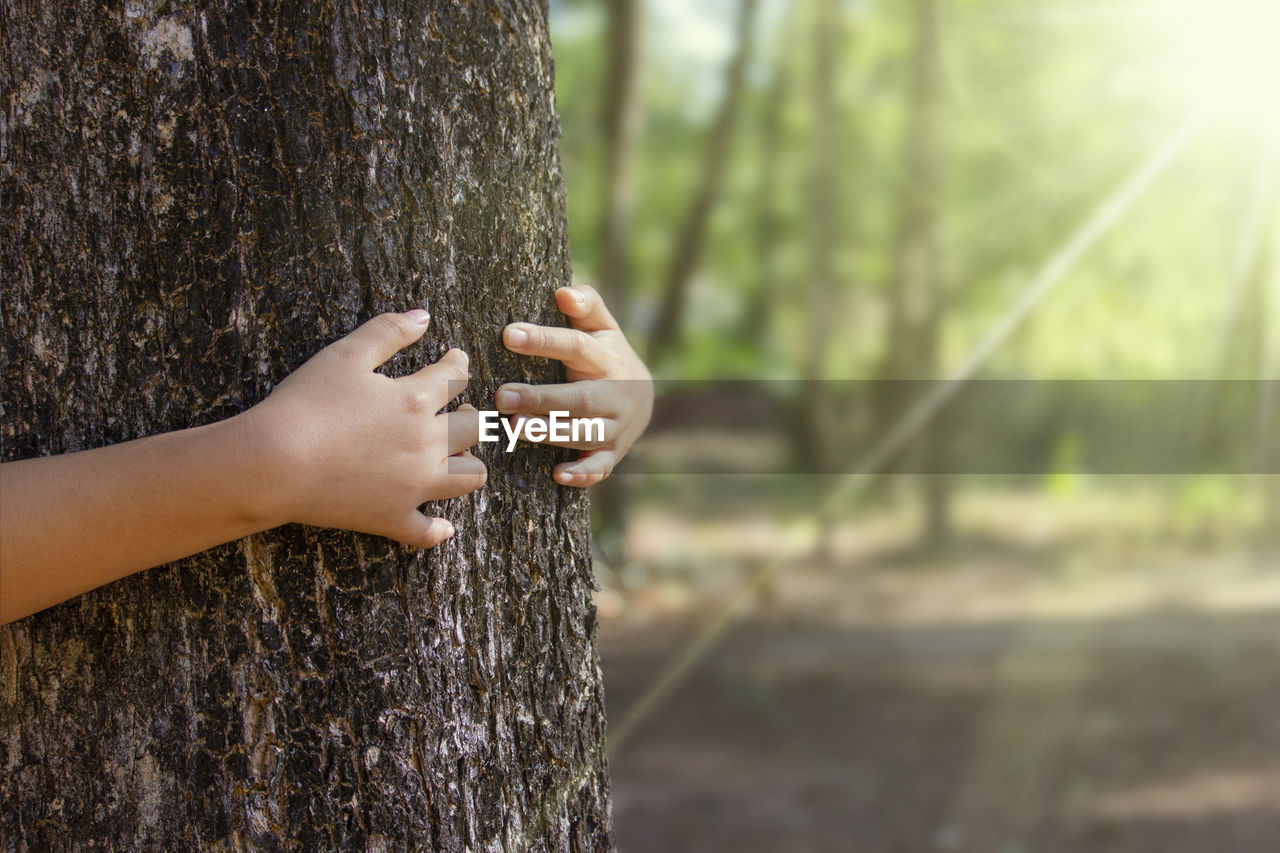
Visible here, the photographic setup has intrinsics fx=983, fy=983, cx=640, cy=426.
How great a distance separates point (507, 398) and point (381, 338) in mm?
160

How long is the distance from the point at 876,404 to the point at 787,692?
4.46 meters

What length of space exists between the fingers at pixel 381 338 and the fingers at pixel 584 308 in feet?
0.65

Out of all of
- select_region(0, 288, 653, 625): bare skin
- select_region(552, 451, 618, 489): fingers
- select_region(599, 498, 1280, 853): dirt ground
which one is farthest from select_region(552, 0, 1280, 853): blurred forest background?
select_region(0, 288, 653, 625): bare skin

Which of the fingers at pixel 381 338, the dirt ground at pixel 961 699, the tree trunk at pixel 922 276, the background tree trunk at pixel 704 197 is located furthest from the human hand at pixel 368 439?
the background tree trunk at pixel 704 197

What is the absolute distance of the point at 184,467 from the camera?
883 mm

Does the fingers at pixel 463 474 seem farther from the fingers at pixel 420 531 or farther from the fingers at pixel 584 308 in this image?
the fingers at pixel 584 308

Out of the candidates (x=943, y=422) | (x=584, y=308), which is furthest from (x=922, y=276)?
(x=584, y=308)

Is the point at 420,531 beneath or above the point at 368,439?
beneath

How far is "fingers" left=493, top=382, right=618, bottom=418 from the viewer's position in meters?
1.06

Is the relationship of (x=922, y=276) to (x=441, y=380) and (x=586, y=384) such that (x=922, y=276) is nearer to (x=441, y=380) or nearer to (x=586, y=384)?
(x=586, y=384)

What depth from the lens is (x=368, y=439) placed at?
0.94 m

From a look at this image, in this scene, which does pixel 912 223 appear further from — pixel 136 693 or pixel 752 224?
pixel 136 693

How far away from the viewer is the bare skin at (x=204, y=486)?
0.88 metres

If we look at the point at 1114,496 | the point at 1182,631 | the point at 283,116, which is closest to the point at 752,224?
the point at 1114,496
